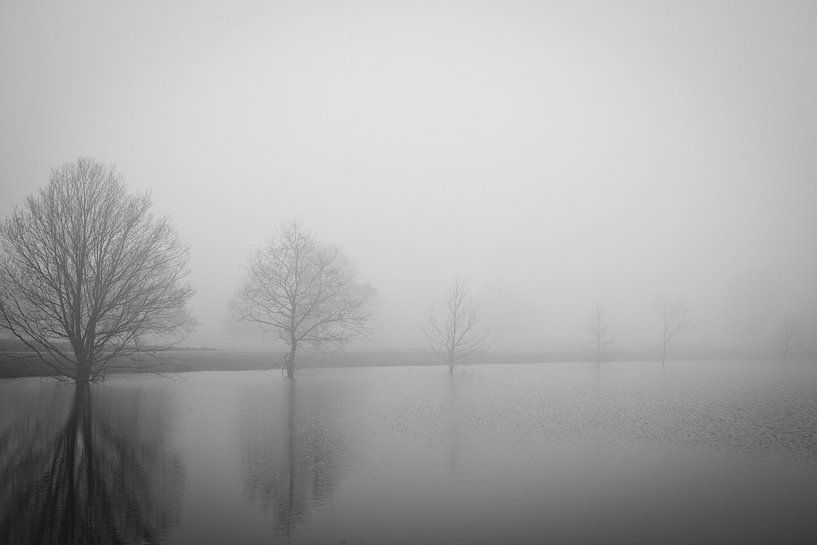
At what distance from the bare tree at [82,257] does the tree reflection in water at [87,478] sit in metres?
5.05

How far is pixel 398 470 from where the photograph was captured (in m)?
12.5

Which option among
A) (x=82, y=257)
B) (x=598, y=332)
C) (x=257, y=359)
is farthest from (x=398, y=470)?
(x=598, y=332)

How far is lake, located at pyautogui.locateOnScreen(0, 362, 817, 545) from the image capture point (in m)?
8.54

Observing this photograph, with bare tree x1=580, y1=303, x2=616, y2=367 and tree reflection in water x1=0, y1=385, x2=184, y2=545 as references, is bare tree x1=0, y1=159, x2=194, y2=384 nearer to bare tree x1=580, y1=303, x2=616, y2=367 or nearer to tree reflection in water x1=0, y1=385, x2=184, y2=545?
tree reflection in water x1=0, y1=385, x2=184, y2=545

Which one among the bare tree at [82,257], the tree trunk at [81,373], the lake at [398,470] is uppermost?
the bare tree at [82,257]

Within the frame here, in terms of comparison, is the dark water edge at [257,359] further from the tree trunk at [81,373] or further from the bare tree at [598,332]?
the tree trunk at [81,373]

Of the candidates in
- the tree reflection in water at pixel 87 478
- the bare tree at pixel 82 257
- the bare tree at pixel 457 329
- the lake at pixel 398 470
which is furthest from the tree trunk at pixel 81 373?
the bare tree at pixel 457 329

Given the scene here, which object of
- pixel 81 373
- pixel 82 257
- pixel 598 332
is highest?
pixel 82 257

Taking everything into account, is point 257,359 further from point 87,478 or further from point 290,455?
point 87,478

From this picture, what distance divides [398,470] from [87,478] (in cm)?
816

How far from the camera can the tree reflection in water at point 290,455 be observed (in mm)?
9758

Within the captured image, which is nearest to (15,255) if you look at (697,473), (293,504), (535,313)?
(293,504)

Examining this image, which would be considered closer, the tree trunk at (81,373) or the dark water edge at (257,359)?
the tree trunk at (81,373)

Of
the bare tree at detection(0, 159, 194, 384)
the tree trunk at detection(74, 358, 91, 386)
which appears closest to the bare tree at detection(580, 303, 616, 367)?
the bare tree at detection(0, 159, 194, 384)
